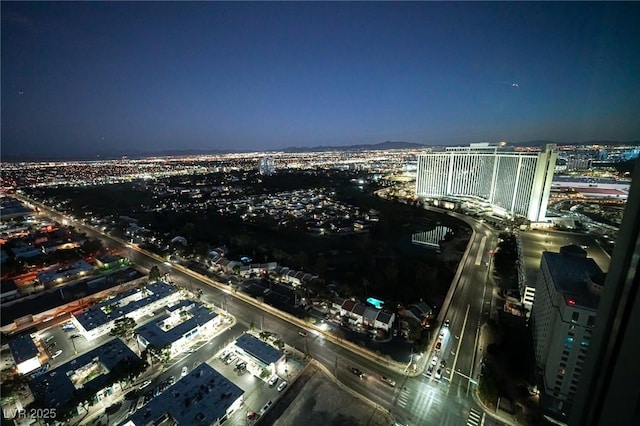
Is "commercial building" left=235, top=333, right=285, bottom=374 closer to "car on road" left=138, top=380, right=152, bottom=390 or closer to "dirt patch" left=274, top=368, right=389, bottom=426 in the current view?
"dirt patch" left=274, top=368, right=389, bottom=426

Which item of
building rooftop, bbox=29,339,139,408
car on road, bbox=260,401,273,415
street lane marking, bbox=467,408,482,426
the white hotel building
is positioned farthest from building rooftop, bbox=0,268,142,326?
the white hotel building

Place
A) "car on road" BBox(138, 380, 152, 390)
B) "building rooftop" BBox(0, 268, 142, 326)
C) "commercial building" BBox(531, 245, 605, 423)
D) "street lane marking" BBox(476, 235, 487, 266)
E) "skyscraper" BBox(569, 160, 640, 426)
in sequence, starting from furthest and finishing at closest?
1. "street lane marking" BBox(476, 235, 487, 266)
2. "building rooftop" BBox(0, 268, 142, 326)
3. "car on road" BBox(138, 380, 152, 390)
4. "commercial building" BBox(531, 245, 605, 423)
5. "skyscraper" BBox(569, 160, 640, 426)

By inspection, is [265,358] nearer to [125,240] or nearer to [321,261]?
[321,261]

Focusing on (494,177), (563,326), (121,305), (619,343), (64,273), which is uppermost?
(619,343)

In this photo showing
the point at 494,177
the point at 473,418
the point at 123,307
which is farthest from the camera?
the point at 494,177

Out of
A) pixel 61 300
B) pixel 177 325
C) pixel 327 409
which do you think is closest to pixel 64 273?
pixel 61 300

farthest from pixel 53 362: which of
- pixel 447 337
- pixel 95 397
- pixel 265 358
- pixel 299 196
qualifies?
pixel 299 196

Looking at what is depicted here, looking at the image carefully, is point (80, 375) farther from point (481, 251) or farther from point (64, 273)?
point (481, 251)
